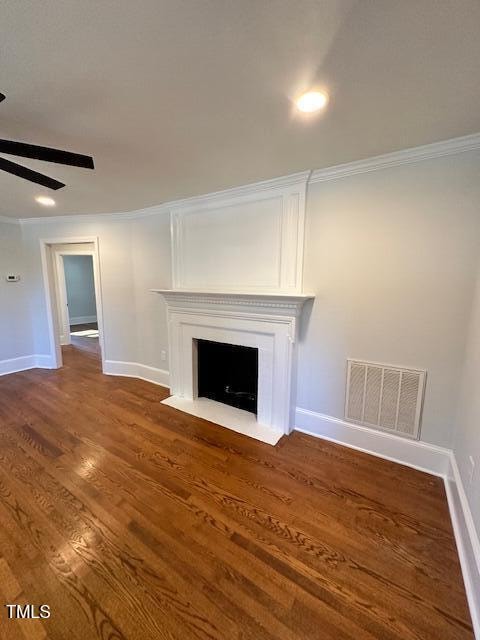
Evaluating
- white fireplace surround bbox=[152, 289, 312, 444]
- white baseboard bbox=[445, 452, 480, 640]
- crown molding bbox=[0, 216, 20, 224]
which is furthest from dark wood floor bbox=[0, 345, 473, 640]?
crown molding bbox=[0, 216, 20, 224]

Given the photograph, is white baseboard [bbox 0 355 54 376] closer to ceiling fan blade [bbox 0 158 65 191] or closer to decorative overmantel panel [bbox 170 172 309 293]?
decorative overmantel panel [bbox 170 172 309 293]

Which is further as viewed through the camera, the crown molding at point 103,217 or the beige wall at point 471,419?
the crown molding at point 103,217

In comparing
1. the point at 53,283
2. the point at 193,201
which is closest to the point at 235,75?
the point at 193,201

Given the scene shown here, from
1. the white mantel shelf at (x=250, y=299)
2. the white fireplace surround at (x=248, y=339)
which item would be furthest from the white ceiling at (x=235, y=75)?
the white fireplace surround at (x=248, y=339)

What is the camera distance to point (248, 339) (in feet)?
8.50

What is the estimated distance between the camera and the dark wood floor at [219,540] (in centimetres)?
109

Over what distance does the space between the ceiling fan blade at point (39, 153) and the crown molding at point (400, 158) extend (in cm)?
171

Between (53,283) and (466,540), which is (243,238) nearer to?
(466,540)

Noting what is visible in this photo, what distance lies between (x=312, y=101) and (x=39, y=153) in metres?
1.41

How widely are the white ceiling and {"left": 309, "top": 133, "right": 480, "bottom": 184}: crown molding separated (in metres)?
0.08

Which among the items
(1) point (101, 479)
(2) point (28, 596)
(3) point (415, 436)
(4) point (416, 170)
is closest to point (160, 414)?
(1) point (101, 479)

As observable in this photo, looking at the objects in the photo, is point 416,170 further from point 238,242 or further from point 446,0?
point 238,242

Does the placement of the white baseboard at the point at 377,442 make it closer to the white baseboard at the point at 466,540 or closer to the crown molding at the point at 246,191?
the white baseboard at the point at 466,540

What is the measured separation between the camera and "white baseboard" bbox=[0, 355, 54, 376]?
12.8ft
